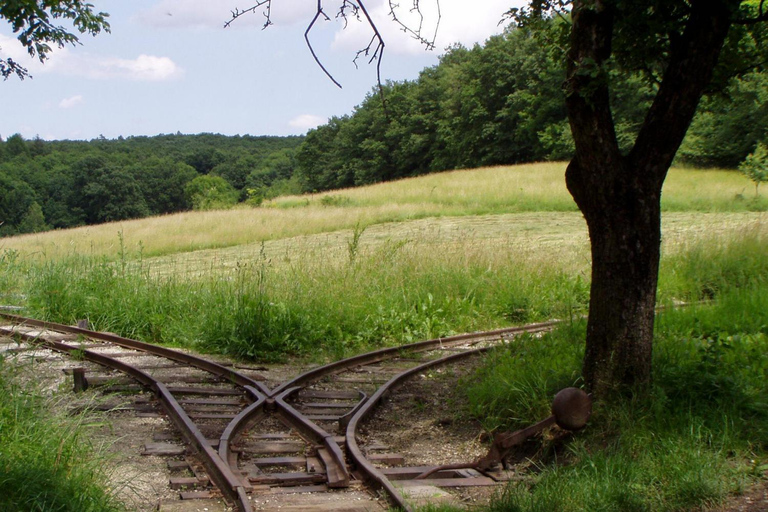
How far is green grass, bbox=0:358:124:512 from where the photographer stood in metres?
3.47

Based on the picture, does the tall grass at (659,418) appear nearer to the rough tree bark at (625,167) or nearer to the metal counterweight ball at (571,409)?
the metal counterweight ball at (571,409)

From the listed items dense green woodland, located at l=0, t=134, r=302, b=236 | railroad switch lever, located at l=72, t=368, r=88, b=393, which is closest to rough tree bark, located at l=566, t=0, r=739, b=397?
railroad switch lever, located at l=72, t=368, r=88, b=393

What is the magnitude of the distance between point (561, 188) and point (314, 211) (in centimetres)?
1358

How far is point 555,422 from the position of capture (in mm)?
4559

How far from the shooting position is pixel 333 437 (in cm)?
498

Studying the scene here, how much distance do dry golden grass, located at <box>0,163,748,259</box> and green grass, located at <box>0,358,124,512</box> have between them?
18507 mm

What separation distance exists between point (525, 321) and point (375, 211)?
23.3m

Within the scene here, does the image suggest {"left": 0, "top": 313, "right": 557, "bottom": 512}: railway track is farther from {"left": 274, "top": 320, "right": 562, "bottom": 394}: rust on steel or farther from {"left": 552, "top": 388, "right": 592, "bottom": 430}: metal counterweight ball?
{"left": 552, "top": 388, "right": 592, "bottom": 430}: metal counterweight ball

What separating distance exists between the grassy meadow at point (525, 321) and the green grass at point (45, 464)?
2.27 meters

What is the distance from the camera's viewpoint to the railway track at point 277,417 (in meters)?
4.23

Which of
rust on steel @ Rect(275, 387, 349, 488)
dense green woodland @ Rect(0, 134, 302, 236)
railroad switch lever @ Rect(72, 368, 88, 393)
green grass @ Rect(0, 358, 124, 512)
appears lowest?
rust on steel @ Rect(275, 387, 349, 488)

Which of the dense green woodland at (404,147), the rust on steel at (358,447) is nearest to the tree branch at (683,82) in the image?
the rust on steel at (358,447)

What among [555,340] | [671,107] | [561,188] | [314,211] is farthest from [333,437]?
[561,188]

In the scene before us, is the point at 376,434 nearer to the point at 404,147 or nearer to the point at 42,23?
the point at 42,23
